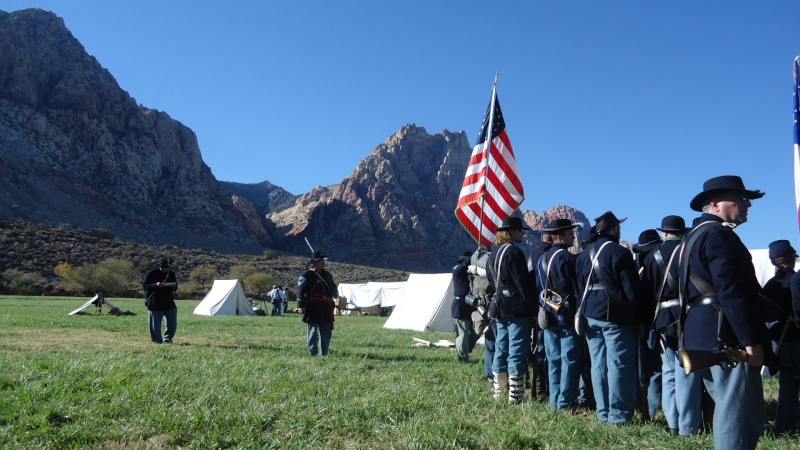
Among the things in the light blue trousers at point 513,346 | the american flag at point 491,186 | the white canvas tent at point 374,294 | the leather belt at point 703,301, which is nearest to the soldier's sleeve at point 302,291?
the american flag at point 491,186

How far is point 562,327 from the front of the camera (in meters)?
5.47

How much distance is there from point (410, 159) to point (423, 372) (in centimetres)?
16911

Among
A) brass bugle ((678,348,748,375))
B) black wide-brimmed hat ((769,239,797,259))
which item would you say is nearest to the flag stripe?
black wide-brimmed hat ((769,239,797,259))

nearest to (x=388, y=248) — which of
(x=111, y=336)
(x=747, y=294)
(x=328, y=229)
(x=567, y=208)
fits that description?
(x=328, y=229)

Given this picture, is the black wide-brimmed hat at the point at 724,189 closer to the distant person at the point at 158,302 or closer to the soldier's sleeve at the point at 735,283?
the soldier's sleeve at the point at 735,283

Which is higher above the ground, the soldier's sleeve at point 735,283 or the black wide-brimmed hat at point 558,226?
the black wide-brimmed hat at point 558,226

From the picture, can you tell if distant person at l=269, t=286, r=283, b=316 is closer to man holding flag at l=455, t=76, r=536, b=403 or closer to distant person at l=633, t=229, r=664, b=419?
man holding flag at l=455, t=76, r=536, b=403

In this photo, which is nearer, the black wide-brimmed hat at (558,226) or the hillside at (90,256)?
the black wide-brimmed hat at (558,226)

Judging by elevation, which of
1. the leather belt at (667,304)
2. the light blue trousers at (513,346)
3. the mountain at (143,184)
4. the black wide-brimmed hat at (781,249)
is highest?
the mountain at (143,184)

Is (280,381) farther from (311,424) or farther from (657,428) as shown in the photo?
(657,428)

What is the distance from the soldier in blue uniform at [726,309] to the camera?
9.95ft

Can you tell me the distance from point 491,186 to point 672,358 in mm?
5059

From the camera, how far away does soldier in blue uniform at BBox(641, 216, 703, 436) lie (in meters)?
4.21

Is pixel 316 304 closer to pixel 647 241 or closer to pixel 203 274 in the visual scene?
pixel 647 241
